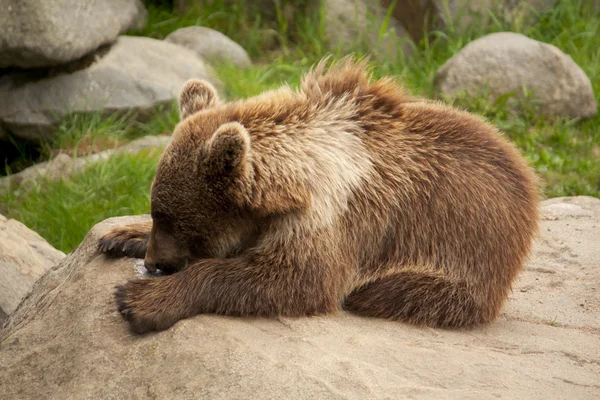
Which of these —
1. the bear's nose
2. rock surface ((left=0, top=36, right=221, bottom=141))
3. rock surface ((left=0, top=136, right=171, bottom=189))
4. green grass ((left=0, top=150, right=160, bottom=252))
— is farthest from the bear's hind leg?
rock surface ((left=0, top=36, right=221, bottom=141))

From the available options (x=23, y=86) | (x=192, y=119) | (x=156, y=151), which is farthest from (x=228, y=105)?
(x=23, y=86)

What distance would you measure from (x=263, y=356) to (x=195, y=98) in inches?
72.3

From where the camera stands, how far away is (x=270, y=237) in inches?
175

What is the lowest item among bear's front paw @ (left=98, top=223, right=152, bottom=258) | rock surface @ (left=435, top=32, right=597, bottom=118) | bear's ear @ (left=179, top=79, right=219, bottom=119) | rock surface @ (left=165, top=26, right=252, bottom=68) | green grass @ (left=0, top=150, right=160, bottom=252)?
green grass @ (left=0, top=150, right=160, bottom=252)

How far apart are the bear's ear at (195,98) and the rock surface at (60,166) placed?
3.53m

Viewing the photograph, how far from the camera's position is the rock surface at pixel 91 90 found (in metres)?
9.04

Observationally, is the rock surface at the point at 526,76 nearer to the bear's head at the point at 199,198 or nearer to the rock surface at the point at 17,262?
the rock surface at the point at 17,262

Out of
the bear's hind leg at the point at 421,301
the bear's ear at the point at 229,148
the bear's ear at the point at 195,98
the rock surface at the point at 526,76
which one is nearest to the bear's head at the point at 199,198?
the bear's ear at the point at 229,148

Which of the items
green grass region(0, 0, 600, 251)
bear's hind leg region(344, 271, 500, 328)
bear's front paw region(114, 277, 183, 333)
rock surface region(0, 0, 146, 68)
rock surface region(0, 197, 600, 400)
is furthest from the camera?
rock surface region(0, 0, 146, 68)

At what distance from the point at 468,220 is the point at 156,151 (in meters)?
4.65

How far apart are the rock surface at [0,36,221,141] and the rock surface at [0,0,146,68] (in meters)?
0.30

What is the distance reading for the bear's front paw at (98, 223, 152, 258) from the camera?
495cm

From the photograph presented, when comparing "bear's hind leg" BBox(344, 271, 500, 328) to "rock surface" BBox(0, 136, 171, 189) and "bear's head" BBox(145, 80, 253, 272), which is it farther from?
"rock surface" BBox(0, 136, 171, 189)

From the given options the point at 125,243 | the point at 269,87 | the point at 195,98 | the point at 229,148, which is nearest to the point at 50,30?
the point at 269,87
